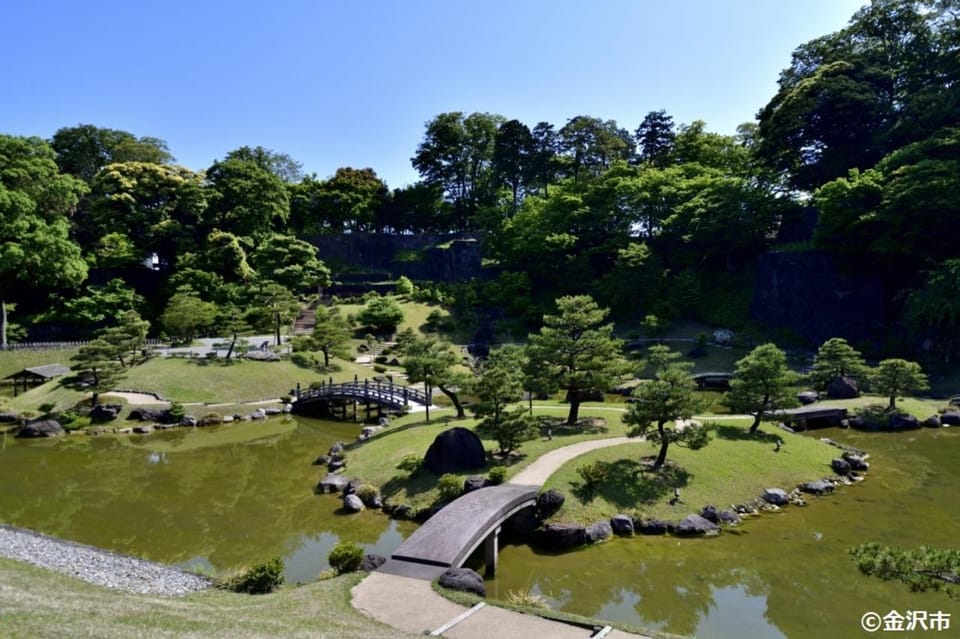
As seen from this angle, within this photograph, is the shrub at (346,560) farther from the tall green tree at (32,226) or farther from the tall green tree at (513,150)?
the tall green tree at (513,150)

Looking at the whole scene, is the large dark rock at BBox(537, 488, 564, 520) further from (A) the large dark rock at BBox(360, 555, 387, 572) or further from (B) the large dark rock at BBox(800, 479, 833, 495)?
(B) the large dark rock at BBox(800, 479, 833, 495)

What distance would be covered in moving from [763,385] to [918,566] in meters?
16.3

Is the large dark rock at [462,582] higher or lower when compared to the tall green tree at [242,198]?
lower

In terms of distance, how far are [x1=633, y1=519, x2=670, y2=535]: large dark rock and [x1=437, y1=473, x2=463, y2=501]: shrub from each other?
17.2 feet

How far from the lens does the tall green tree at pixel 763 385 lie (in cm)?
2319

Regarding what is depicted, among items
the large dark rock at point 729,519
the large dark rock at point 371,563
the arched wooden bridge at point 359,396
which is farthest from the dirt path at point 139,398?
the large dark rock at point 729,519

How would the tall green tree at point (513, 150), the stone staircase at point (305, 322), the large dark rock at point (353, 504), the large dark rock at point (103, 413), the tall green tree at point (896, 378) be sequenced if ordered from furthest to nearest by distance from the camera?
the tall green tree at point (513, 150)
the stone staircase at point (305, 322)
the large dark rock at point (103, 413)
the tall green tree at point (896, 378)
the large dark rock at point (353, 504)

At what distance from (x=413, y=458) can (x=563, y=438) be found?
5.98 metres

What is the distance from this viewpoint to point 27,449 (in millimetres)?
26562

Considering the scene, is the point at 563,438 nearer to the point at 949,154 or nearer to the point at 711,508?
the point at 711,508

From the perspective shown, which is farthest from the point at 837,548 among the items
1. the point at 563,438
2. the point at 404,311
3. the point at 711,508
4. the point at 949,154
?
the point at 404,311

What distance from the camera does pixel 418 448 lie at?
21.8 metres

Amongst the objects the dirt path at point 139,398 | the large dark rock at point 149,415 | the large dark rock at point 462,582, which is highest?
the large dark rock at point 462,582

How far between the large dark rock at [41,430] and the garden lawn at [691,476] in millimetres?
26080
